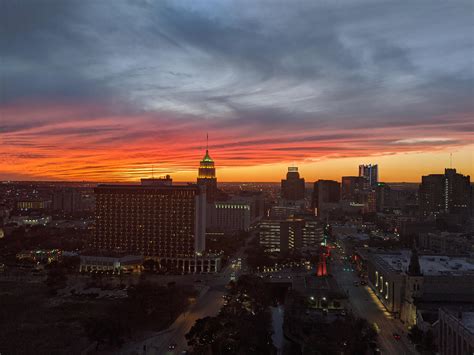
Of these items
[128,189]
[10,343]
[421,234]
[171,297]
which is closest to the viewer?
[10,343]

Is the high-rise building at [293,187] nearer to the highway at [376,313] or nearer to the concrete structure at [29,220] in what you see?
the concrete structure at [29,220]

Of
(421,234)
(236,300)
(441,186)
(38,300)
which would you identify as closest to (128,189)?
(38,300)

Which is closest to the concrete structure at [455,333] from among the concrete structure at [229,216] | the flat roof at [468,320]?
the flat roof at [468,320]

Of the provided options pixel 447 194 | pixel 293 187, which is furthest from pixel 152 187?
pixel 293 187

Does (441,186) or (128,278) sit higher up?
(441,186)

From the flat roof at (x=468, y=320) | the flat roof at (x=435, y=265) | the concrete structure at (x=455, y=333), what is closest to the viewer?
the concrete structure at (x=455, y=333)

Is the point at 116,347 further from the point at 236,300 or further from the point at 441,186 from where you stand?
the point at 441,186

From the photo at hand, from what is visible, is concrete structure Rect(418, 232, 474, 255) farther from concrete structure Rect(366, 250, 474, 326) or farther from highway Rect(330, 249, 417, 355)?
concrete structure Rect(366, 250, 474, 326)
